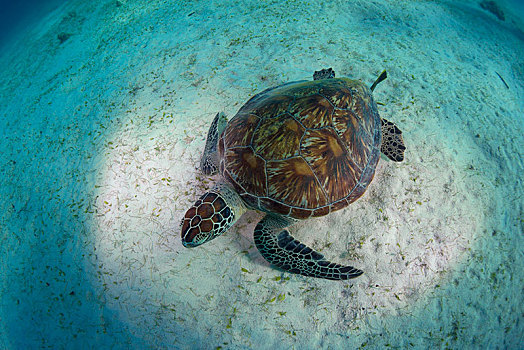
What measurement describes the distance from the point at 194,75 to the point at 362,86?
124 inches

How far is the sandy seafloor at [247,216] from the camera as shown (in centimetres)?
231

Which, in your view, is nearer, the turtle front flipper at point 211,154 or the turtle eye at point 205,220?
the turtle eye at point 205,220

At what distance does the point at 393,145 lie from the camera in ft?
9.50

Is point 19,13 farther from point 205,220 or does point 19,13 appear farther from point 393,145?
point 393,145

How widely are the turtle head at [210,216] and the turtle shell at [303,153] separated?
0.50ft

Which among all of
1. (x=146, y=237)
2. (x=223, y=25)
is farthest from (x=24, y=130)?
(x=223, y=25)

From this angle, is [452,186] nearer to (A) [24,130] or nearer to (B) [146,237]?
(B) [146,237]

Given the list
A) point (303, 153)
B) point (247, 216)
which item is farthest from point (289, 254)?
point (303, 153)

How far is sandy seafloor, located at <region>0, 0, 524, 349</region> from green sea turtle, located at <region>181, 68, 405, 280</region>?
313mm

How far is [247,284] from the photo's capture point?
2.40 meters

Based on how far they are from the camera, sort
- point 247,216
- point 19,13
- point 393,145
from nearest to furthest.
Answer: point 247,216 → point 393,145 → point 19,13

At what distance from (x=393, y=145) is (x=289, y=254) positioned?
79.8 inches

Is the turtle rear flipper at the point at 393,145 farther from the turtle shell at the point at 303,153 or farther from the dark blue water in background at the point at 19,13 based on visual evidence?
the dark blue water in background at the point at 19,13

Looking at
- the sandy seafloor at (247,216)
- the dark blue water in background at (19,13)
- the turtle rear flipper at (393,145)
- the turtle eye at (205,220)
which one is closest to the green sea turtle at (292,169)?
the turtle eye at (205,220)
